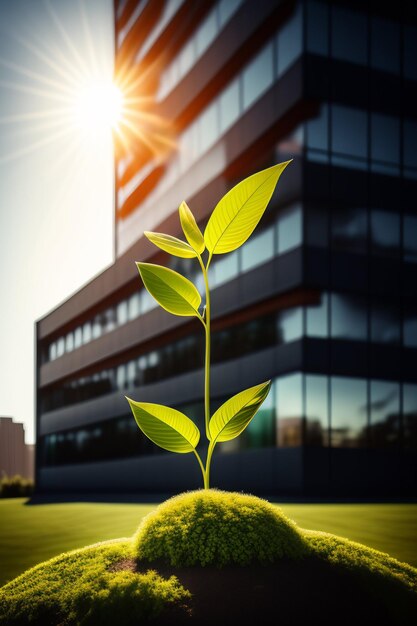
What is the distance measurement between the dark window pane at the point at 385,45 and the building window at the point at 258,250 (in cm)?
765

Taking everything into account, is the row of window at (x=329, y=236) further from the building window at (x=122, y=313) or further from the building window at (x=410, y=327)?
the building window at (x=122, y=313)

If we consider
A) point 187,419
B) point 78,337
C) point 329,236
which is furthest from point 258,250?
point 78,337

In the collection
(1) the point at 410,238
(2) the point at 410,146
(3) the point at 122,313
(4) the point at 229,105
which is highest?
(4) the point at 229,105

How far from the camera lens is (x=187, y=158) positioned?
33875 mm

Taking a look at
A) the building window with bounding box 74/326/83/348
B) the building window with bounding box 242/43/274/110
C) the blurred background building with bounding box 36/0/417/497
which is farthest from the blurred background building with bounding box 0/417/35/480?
the building window with bounding box 242/43/274/110

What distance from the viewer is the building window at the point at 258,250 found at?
25688 millimetres

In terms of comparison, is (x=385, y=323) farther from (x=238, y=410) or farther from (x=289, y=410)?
(x=238, y=410)

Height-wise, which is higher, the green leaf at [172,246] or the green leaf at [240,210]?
the green leaf at [240,210]

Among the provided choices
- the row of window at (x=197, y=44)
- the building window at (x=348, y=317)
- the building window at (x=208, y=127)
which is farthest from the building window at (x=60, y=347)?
the building window at (x=348, y=317)

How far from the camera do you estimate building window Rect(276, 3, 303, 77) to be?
24.3 metres

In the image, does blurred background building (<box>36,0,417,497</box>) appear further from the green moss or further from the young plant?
the green moss

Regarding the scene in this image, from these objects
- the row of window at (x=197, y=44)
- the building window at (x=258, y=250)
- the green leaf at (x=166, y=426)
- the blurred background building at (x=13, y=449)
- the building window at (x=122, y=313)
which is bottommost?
the blurred background building at (x=13, y=449)

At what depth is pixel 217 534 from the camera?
21.3 feet

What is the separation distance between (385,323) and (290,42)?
1107 cm
